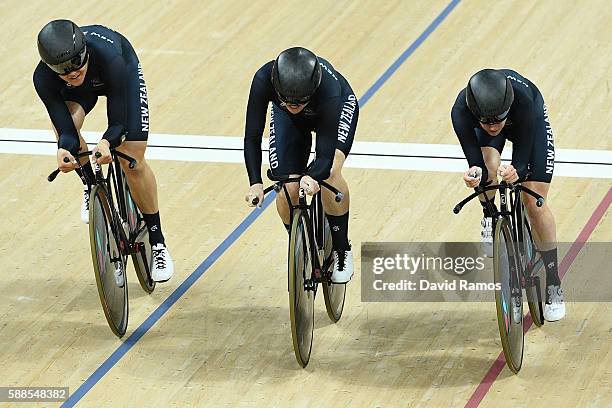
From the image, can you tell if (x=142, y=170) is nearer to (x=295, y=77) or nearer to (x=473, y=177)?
(x=295, y=77)

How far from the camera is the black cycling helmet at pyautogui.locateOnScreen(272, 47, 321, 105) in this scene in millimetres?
5121

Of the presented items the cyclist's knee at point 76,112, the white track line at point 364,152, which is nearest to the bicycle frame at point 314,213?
the cyclist's knee at point 76,112

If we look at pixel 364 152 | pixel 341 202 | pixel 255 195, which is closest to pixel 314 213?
pixel 341 202

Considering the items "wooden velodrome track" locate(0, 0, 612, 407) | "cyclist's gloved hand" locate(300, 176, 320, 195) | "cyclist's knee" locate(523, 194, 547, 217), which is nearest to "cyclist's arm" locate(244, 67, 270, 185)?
"cyclist's gloved hand" locate(300, 176, 320, 195)

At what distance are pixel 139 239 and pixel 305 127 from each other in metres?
1.06

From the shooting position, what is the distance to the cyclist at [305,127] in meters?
5.15

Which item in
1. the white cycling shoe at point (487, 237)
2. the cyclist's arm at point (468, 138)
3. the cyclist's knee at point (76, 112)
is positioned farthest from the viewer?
the white cycling shoe at point (487, 237)

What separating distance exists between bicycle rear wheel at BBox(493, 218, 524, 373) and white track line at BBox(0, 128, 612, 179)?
191cm

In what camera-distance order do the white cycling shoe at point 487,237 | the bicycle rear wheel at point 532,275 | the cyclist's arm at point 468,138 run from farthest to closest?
the white cycling shoe at point 487,237 < the bicycle rear wheel at point 532,275 < the cyclist's arm at point 468,138

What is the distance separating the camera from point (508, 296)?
17.4 ft

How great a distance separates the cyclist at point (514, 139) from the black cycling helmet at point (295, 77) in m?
0.64

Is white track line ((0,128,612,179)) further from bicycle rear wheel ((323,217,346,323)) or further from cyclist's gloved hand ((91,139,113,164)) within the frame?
cyclist's gloved hand ((91,139,113,164))

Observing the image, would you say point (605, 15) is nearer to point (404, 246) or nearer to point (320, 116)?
point (404, 246)

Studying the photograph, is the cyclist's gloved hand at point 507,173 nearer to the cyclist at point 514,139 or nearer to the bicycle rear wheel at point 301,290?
the cyclist at point 514,139
